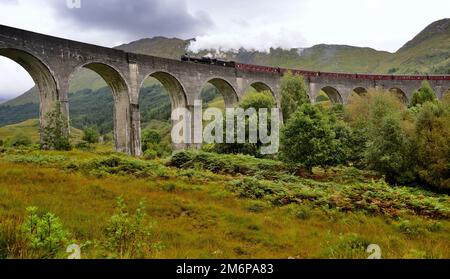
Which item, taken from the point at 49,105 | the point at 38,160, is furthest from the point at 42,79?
the point at 38,160

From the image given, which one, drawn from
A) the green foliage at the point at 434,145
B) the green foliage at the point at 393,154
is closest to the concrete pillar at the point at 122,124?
the green foliage at the point at 393,154

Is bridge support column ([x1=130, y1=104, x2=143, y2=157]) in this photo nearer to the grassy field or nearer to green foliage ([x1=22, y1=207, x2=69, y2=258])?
the grassy field

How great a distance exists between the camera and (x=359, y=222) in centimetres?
1376

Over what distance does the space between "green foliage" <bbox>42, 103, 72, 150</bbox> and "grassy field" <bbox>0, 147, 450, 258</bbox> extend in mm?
6173

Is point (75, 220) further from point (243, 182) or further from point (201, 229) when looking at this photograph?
point (243, 182)

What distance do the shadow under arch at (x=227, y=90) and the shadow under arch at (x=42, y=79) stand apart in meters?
20.8

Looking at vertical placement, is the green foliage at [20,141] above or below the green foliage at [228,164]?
below

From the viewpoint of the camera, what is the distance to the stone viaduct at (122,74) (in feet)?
88.8

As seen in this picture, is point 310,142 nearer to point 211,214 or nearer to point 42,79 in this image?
point 211,214

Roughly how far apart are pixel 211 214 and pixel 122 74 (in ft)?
79.8

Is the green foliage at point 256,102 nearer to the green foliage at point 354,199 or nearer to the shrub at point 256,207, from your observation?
the green foliage at point 354,199

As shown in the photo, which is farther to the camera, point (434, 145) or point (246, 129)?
point (246, 129)

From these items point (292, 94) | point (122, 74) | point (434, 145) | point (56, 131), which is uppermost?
point (122, 74)

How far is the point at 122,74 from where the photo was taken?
33.7 meters
